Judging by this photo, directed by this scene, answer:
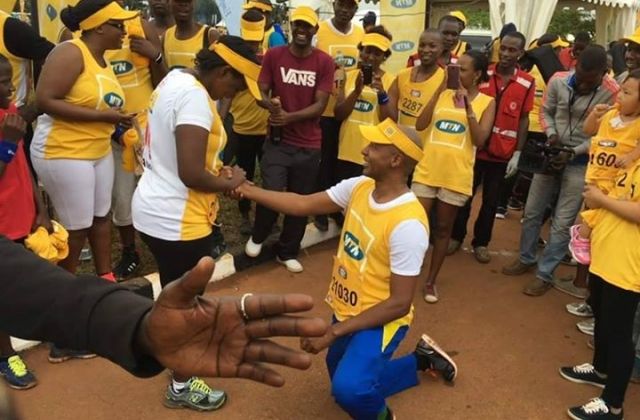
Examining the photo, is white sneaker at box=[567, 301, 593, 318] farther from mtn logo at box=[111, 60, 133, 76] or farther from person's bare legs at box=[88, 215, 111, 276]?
mtn logo at box=[111, 60, 133, 76]

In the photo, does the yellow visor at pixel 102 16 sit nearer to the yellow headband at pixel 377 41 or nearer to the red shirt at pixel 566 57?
the yellow headband at pixel 377 41

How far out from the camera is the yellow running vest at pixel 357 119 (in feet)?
17.7

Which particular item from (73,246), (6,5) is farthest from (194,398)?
(6,5)

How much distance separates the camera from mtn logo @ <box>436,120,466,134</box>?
4773 millimetres

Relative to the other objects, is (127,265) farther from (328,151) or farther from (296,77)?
(328,151)

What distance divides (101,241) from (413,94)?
2.92m

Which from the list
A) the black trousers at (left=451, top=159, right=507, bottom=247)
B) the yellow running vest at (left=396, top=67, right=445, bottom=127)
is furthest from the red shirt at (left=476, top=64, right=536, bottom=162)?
the yellow running vest at (left=396, top=67, right=445, bottom=127)

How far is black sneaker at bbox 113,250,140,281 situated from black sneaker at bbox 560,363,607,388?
3.33 metres

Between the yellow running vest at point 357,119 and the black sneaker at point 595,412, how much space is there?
9.43 ft

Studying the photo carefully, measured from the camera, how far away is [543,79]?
6.67 m

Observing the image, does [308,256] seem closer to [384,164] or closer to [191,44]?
[191,44]

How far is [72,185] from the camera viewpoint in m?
3.78

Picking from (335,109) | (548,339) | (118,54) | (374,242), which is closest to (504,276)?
(548,339)

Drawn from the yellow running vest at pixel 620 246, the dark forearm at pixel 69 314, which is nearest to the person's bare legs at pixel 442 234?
the yellow running vest at pixel 620 246
